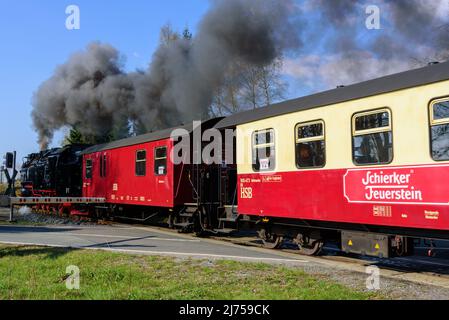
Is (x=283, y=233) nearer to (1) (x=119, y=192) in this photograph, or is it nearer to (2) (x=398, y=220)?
(2) (x=398, y=220)

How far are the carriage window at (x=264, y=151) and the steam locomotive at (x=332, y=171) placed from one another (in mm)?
22

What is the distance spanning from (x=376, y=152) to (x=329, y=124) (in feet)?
3.88

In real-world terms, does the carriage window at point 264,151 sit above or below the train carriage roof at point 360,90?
below

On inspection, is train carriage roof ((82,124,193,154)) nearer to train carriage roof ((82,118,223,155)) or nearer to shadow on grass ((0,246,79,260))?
train carriage roof ((82,118,223,155))

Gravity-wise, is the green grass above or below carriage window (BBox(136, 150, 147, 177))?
below

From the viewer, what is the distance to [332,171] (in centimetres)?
837

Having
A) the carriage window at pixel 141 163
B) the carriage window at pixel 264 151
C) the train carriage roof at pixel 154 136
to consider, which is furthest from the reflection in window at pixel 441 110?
the carriage window at pixel 141 163

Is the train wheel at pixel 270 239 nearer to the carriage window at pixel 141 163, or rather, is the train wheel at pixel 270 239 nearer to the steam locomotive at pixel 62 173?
the carriage window at pixel 141 163

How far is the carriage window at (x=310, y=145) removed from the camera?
28.4 ft

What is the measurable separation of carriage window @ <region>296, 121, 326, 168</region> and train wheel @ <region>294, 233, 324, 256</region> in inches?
67.8

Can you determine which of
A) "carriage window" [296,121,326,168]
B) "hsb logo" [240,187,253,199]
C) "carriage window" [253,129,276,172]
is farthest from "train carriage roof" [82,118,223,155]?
"carriage window" [296,121,326,168]

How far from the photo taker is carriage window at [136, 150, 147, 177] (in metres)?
15.3

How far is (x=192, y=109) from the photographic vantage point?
21.6 m
